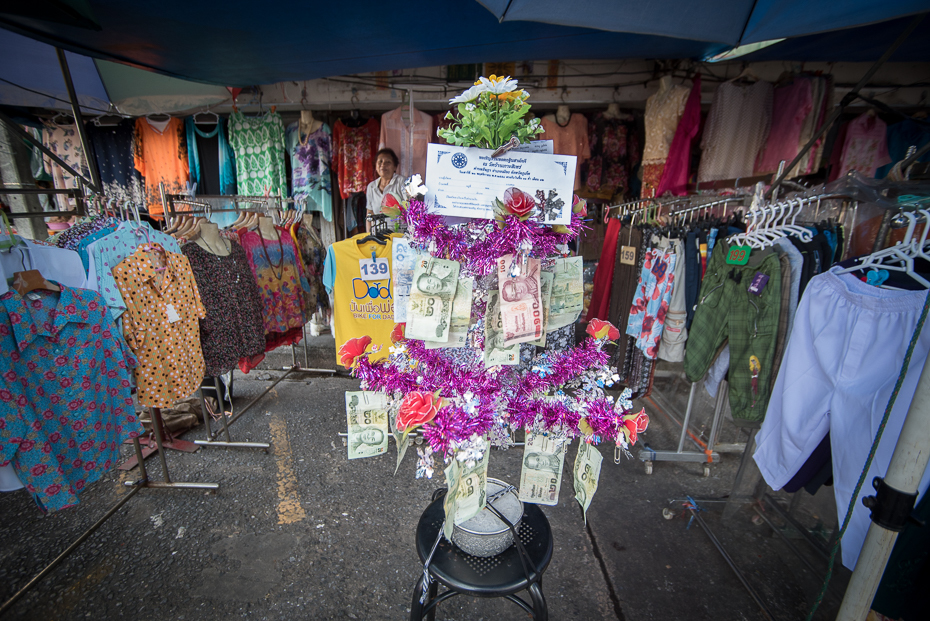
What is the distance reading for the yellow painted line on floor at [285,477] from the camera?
222cm

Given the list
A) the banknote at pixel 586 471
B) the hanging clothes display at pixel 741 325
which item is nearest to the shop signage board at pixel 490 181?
the banknote at pixel 586 471

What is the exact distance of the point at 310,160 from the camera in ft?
12.8

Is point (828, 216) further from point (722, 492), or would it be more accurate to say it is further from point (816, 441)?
point (722, 492)

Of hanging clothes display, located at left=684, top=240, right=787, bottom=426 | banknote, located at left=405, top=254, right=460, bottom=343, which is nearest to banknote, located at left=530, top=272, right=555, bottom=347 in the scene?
banknote, located at left=405, top=254, right=460, bottom=343

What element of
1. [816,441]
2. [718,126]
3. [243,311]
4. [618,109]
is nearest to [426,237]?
[816,441]

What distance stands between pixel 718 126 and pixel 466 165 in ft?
10.3

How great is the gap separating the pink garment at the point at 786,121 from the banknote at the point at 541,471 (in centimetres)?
314

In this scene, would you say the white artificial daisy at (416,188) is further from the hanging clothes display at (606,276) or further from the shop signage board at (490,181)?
the hanging clothes display at (606,276)

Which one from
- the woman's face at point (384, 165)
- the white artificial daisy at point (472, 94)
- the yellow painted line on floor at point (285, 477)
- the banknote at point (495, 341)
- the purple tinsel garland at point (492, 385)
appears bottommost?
the yellow painted line on floor at point (285, 477)

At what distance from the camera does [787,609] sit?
175 centimetres

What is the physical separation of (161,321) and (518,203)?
2.12m

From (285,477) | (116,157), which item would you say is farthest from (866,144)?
(116,157)

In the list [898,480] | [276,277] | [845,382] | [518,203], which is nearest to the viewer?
[898,480]

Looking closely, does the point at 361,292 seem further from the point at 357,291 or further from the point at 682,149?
the point at 682,149
